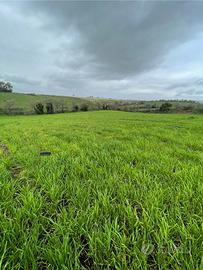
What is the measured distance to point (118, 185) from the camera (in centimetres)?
289

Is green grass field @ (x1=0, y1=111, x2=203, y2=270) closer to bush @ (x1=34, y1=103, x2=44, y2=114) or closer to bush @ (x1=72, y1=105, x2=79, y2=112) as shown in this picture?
bush @ (x1=34, y1=103, x2=44, y2=114)

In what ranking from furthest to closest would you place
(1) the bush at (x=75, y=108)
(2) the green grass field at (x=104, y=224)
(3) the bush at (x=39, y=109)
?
(1) the bush at (x=75, y=108), (3) the bush at (x=39, y=109), (2) the green grass field at (x=104, y=224)

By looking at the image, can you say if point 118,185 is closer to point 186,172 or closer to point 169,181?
point 169,181

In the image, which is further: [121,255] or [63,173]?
[63,173]

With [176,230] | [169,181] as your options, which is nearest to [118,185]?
[169,181]

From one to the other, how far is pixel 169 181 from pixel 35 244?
2.33 metres

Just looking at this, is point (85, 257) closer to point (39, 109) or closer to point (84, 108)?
point (39, 109)

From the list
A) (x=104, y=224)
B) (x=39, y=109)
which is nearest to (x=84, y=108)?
(x=39, y=109)

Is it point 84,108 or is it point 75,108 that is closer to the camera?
point 75,108

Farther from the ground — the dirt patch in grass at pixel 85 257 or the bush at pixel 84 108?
the dirt patch in grass at pixel 85 257

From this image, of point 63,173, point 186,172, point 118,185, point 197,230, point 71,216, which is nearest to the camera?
point 197,230

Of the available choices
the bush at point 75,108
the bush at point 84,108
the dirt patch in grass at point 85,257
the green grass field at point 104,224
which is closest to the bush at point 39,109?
the bush at point 75,108

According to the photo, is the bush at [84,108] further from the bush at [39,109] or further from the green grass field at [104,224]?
the green grass field at [104,224]

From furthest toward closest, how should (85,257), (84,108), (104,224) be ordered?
(84,108) < (104,224) < (85,257)
